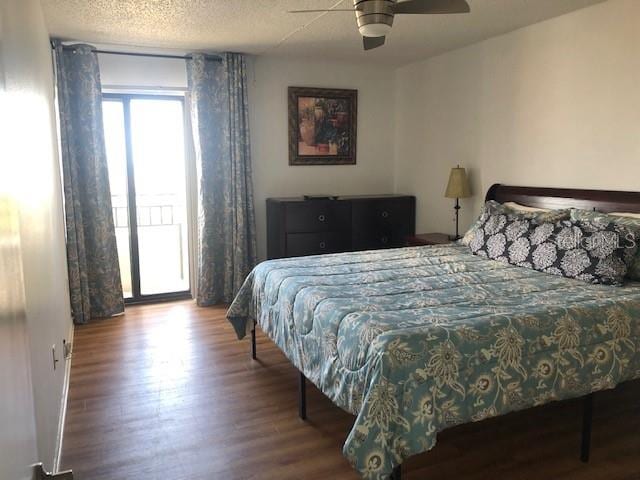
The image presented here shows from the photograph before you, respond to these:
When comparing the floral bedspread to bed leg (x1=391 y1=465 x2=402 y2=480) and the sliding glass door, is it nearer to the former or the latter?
bed leg (x1=391 y1=465 x2=402 y2=480)

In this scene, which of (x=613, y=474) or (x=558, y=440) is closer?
(x=613, y=474)

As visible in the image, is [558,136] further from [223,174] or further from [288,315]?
[223,174]

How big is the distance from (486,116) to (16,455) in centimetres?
440

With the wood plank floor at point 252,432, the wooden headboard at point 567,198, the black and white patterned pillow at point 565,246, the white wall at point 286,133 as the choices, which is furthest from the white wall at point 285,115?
the black and white patterned pillow at point 565,246

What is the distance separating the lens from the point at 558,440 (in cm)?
263

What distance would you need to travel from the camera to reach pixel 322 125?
552 centimetres

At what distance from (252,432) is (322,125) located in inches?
142

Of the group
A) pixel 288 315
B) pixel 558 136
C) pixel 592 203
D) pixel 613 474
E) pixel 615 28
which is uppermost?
pixel 615 28

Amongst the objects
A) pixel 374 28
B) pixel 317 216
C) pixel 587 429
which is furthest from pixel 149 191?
pixel 587 429

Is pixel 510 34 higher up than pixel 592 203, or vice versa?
pixel 510 34

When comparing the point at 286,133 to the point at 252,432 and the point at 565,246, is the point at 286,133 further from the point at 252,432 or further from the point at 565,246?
the point at 252,432

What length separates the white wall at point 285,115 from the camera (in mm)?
4844

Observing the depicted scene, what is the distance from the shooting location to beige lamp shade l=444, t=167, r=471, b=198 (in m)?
4.64

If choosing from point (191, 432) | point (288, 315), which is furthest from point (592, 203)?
point (191, 432)
